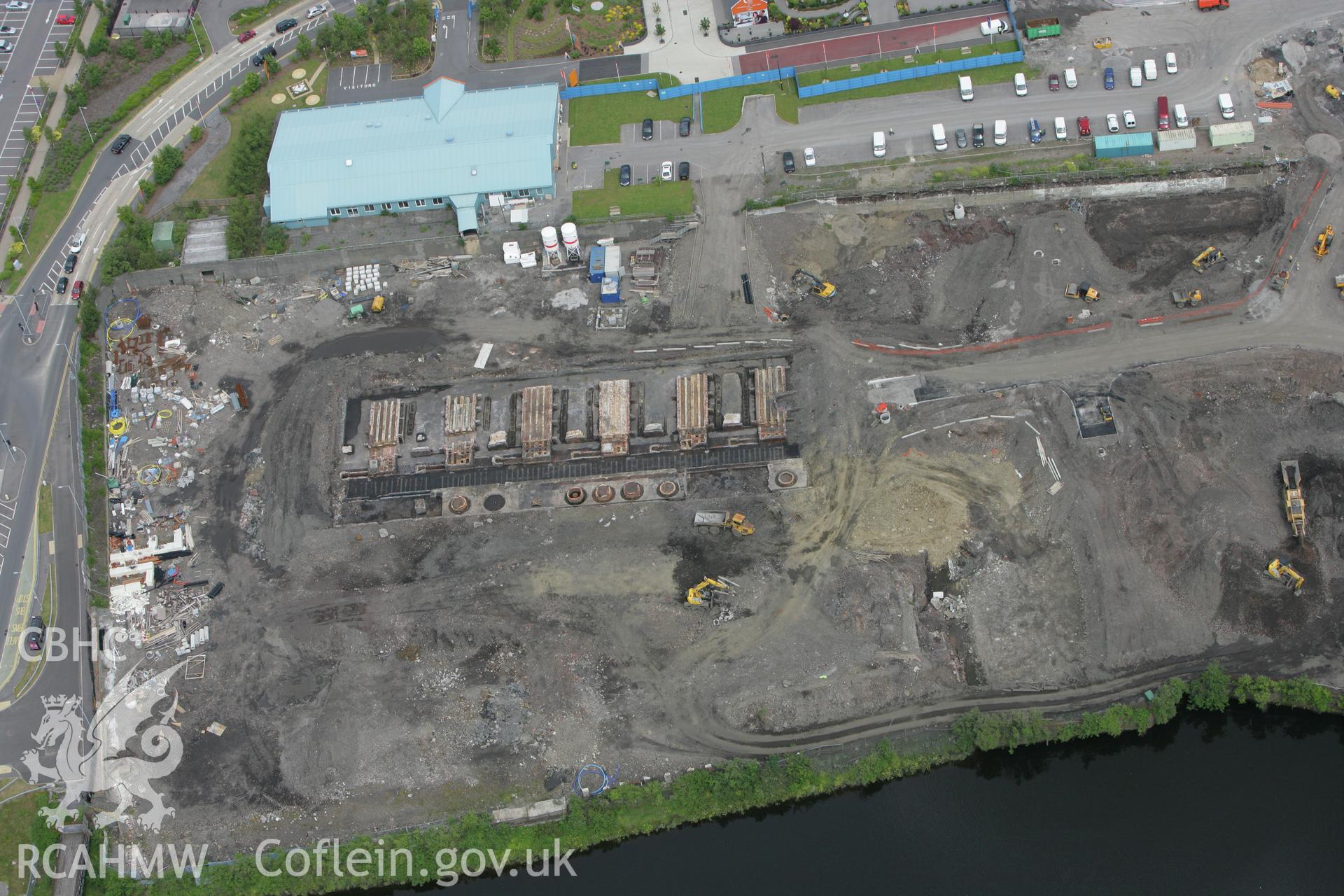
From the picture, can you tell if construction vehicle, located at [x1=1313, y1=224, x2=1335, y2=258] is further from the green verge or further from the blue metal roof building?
the blue metal roof building

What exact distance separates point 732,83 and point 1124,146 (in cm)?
3645

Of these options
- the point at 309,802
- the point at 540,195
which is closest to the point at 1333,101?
the point at 540,195

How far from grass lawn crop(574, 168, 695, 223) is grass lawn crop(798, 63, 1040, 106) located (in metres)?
15.6

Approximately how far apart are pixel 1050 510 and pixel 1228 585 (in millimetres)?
13121

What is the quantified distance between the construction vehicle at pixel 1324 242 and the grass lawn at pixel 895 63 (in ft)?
107

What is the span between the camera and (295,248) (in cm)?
10300

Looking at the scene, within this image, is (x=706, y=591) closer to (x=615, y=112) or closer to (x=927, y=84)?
(x=615, y=112)

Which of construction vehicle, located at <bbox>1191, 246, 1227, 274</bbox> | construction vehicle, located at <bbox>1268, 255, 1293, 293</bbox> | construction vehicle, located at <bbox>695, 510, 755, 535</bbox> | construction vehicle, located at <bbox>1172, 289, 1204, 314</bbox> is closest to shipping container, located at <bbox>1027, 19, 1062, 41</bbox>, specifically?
construction vehicle, located at <bbox>1191, 246, 1227, 274</bbox>

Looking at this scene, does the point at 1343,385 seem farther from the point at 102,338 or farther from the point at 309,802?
the point at 102,338

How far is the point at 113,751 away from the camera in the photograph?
7950 cm

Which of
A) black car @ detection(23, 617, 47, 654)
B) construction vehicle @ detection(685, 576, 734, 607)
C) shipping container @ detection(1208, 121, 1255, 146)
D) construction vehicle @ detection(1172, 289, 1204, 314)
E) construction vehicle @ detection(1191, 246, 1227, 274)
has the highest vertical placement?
shipping container @ detection(1208, 121, 1255, 146)

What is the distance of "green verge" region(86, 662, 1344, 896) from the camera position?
75438 mm

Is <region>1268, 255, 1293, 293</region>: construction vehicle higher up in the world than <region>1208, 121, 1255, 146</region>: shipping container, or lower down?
lower down

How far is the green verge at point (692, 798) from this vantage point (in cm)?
7544
